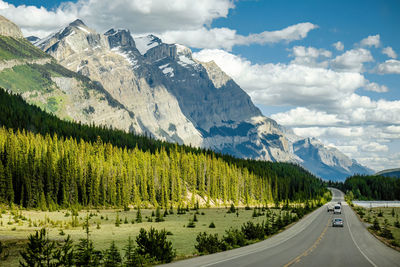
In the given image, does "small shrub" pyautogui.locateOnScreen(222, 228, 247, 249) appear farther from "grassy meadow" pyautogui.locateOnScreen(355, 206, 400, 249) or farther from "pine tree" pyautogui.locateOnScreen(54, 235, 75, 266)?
"pine tree" pyautogui.locateOnScreen(54, 235, 75, 266)

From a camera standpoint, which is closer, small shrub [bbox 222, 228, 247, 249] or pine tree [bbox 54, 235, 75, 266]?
pine tree [bbox 54, 235, 75, 266]

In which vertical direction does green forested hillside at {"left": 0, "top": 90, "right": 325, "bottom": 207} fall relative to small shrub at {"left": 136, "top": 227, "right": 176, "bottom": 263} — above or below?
above

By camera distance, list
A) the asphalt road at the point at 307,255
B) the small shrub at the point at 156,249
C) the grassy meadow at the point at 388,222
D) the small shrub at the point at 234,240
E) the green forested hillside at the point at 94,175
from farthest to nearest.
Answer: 1. the green forested hillside at the point at 94,175
2. the grassy meadow at the point at 388,222
3. the small shrub at the point at 234,240
4. the asphalt road at the point at 307,255
5. the small shrub at the point at 156,249

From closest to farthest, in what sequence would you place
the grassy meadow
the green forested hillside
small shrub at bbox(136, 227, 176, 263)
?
small shrub at bbox(136, 227, 176, 263) < the grassy meadow < the green forested hillside

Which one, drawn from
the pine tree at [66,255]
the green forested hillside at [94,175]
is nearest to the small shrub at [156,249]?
the pine tree at [66,255]

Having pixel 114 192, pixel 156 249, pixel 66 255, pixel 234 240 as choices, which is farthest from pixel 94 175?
pixel 66 255

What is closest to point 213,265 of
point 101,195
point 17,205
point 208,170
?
point 17,205

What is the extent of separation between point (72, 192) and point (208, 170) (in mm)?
64299

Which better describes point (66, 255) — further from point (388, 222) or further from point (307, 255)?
point (388, 222)

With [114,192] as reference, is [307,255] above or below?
below

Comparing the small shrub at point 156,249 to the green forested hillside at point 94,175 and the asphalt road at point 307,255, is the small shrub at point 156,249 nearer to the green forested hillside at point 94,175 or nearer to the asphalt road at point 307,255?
the asphalt road at point 307,255

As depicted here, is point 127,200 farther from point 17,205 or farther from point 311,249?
point 311,249

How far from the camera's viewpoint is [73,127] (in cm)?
19438

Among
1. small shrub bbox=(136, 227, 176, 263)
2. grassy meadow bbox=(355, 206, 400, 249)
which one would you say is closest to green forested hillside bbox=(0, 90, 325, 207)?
grassy meadow bbox=(355, 206, 400, 249)
